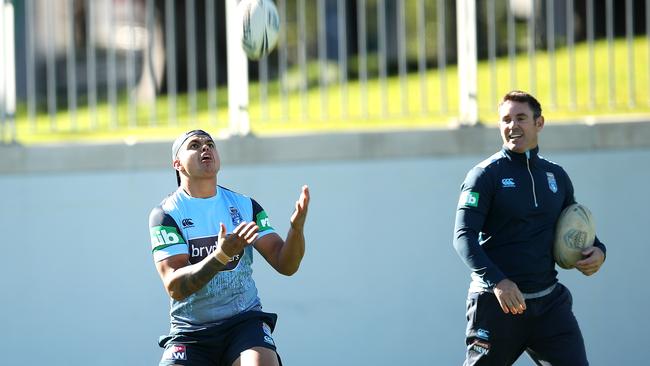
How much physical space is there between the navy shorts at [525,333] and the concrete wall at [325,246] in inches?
76.3

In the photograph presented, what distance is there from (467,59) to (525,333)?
271cm

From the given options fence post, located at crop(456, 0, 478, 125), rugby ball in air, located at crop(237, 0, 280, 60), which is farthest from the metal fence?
rugby ball in air, located at crop(237, 0, 280, 60)


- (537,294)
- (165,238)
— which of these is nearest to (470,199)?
(537,294)

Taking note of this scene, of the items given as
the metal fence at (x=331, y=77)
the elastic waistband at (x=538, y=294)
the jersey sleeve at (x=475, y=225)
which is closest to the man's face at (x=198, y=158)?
the jersey sleeve at (x=475, y=225)

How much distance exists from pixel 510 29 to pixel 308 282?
244cm

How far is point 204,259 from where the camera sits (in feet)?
16.1

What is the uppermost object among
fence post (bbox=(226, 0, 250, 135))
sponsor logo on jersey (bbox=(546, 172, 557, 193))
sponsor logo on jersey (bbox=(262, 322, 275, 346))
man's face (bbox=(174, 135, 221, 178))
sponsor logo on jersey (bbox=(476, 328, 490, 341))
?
fence post (bbox=(226, 0, 250, 135))

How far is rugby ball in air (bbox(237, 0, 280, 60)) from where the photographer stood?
638cm

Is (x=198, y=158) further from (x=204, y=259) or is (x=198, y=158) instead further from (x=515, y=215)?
(x=515, y=215)

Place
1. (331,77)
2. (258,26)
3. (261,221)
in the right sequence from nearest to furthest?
1. (261,221)
2. (258,26)
3. (331,77)

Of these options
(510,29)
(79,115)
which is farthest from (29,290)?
(510,29)

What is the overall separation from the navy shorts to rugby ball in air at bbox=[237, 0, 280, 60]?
2030 mm

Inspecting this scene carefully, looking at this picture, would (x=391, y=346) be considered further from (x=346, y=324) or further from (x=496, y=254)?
(x=496, y=254)

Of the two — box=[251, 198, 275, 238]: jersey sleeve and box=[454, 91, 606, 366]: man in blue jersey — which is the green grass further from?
box=[251, 198, 275, 238]: jersey sleeve
